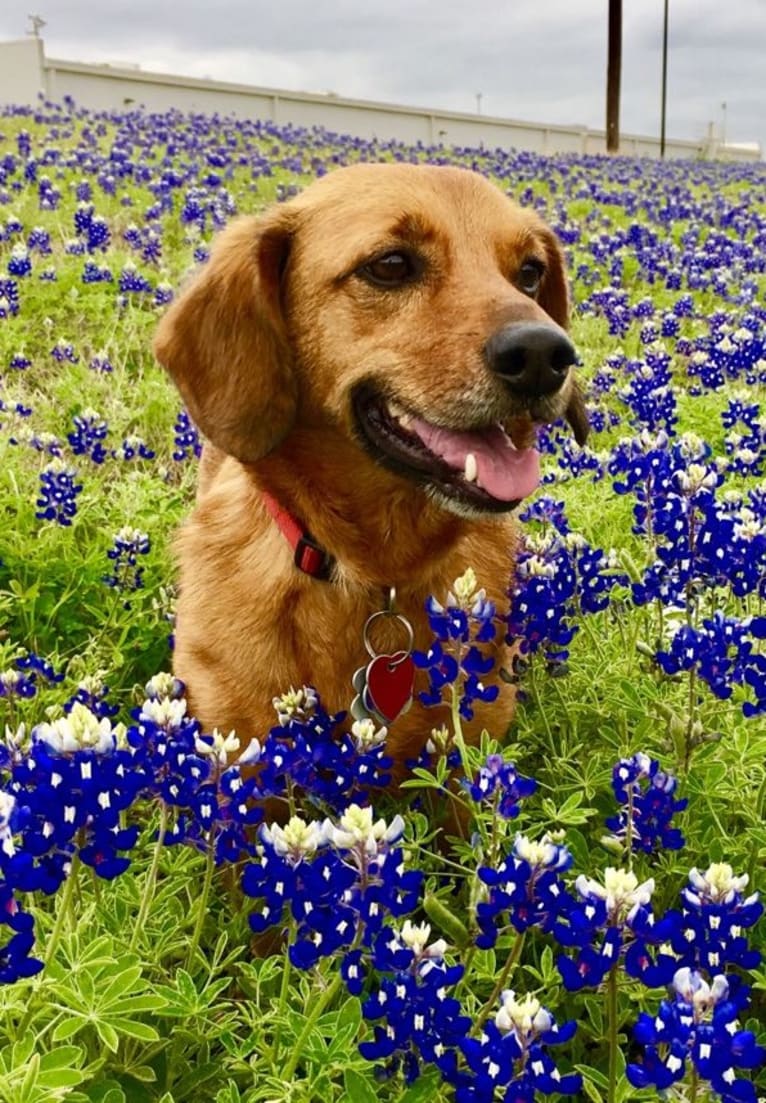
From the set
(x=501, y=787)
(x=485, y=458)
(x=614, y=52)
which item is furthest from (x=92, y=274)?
(x=614, y=52)

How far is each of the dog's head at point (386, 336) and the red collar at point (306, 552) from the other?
0.21 metres

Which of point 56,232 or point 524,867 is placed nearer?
point 524,867

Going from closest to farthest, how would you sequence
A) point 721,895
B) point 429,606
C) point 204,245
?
point 721,895 < point 429,606 < point 204,245

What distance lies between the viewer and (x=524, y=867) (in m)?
1.69

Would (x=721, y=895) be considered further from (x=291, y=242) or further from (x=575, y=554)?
(x=291, y=242)

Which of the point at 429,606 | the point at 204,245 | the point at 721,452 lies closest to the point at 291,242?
the point at 429,606

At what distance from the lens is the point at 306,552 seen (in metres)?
2.78

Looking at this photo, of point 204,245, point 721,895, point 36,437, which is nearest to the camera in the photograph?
point 721,895

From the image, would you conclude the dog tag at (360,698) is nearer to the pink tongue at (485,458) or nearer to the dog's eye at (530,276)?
the pink tongue at (485,458)

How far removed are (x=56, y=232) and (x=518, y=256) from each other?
6246mm

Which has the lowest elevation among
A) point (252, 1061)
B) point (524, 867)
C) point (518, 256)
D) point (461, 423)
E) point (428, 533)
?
point (252, 1061)

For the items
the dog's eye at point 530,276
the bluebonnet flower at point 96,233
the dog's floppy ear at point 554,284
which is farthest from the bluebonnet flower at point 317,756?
the bluebonnet flower at point 96,233

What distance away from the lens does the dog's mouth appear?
262 cm

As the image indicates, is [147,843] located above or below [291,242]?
below
